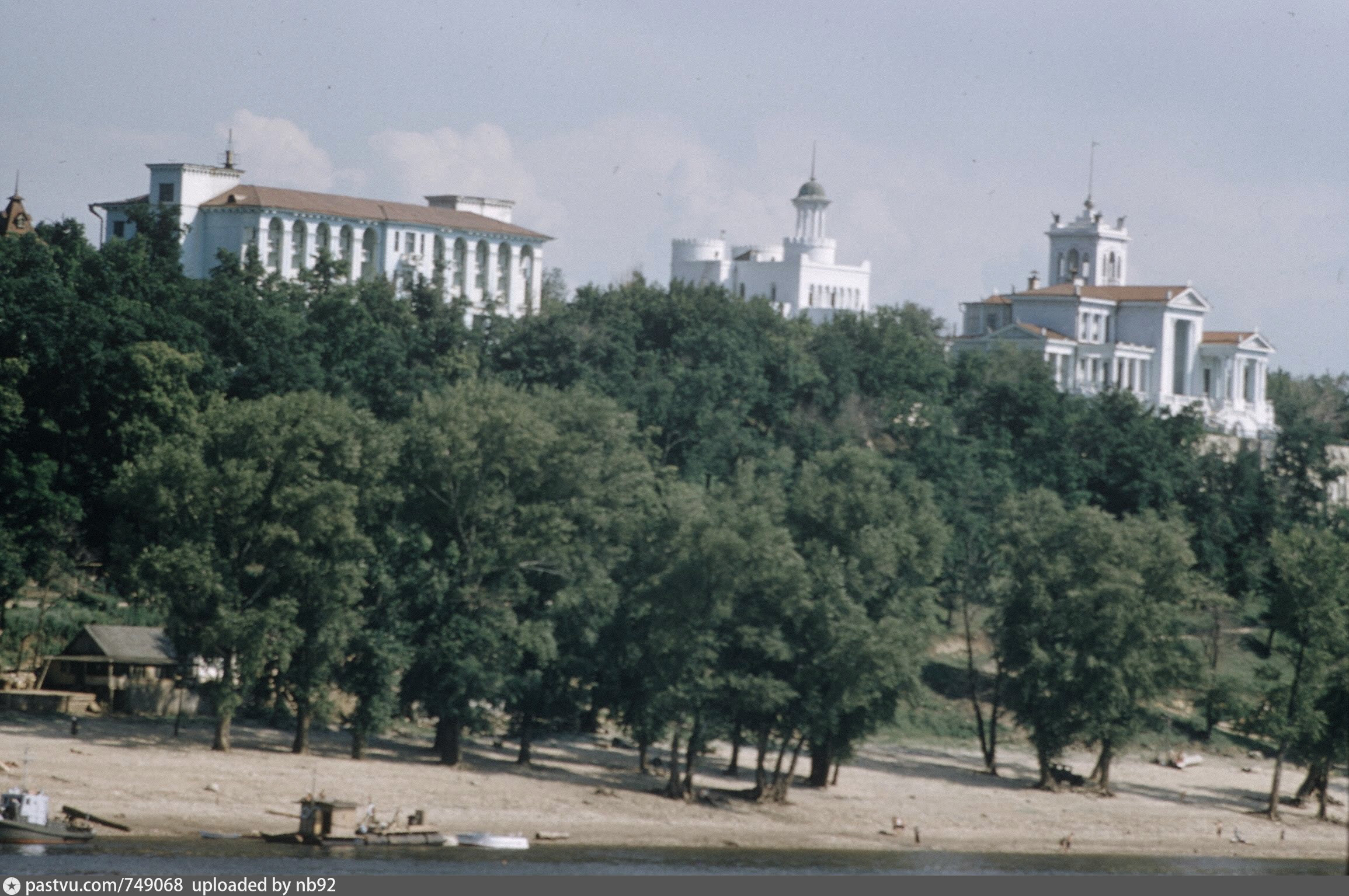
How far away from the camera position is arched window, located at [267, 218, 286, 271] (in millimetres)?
110125

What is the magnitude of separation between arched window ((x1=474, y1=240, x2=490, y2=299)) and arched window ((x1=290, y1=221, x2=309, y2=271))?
40.1 ft

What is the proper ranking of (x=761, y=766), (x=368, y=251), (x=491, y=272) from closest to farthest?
(x=761, y=766) → (x=368, y=251) → (x=491, y=272)

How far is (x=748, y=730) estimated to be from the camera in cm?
6284

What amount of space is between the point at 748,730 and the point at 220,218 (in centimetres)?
5831

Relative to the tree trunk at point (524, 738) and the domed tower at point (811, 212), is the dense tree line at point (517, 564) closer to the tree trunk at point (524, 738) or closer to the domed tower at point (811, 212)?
the tree trunk at point (524, 738)

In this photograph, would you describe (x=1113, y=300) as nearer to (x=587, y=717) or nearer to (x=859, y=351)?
(x=859, y=351)

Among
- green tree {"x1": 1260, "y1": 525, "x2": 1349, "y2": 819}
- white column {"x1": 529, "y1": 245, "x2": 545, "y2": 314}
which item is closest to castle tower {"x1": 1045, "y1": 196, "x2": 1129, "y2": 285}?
white column {"x1": 529, "y1": 245, "x2": 545, "y2": 314}

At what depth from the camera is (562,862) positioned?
50000 millimetres

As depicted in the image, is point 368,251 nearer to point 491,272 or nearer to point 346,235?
point 346,235

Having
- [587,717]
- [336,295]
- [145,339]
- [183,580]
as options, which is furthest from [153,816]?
[336,295]

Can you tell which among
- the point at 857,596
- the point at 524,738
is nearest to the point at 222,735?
the point at 524,738

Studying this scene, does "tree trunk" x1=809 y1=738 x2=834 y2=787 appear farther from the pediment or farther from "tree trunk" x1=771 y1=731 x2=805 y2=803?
the pediment

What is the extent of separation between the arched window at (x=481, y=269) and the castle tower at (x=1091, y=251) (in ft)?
178

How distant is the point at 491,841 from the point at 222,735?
9.97 metres
